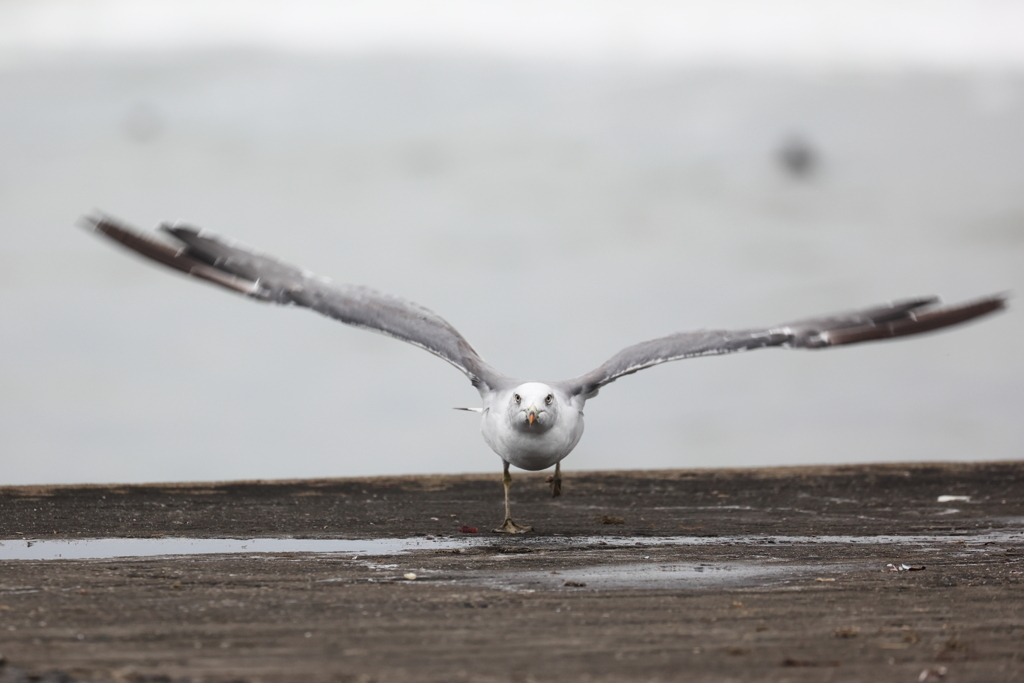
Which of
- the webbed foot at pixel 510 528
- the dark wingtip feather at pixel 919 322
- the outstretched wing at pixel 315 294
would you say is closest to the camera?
the dark wingtip feather at pixel 919 322

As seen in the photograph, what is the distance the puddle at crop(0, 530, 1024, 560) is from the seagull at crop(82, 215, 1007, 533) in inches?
51.0

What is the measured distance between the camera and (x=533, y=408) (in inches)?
530

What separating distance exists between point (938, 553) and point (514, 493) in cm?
888

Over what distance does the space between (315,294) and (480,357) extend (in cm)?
235


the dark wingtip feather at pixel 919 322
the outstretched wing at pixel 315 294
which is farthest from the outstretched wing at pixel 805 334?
the outstretched wing at pixel 315 294

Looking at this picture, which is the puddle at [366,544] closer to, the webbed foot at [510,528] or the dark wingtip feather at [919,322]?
the webbed foot at [510,528]

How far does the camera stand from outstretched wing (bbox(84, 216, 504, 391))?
1389cm

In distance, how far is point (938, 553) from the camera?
1268cm

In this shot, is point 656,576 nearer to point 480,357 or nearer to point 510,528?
point 510,528

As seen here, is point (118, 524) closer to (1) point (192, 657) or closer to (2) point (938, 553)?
(1) point (192, 657)

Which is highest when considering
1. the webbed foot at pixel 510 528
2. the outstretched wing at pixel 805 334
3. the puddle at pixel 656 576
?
the outstretched wing at pixel 805 334

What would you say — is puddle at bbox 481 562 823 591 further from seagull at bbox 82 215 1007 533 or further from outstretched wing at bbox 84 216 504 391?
outstretched wing at bbox 84 216 504 391

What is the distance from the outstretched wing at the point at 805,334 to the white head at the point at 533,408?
2.88ft

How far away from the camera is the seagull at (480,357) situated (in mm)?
13383
